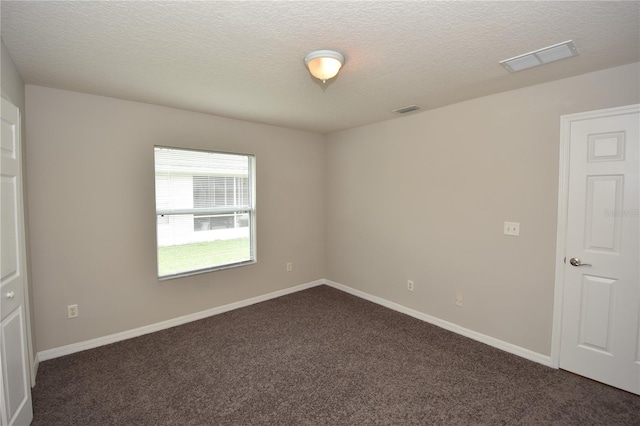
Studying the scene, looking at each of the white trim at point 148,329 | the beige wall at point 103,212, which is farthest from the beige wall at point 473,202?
the beige wall at point 103,212

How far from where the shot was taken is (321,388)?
2.42 meters

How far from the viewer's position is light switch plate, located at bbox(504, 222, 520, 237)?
9.43ft

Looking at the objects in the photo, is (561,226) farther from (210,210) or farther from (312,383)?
(210,210)

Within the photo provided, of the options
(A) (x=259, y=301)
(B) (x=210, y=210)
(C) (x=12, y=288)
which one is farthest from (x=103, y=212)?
(A) (x=259, y=301)

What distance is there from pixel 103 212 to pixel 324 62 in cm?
259

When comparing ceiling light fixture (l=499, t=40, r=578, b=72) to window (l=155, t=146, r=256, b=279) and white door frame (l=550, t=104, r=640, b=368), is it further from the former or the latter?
window (l=155, t=146, r=256, b=279)

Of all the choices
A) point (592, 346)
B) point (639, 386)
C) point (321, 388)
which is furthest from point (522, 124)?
point (321, 388)

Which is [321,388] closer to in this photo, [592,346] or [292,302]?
[292,302]

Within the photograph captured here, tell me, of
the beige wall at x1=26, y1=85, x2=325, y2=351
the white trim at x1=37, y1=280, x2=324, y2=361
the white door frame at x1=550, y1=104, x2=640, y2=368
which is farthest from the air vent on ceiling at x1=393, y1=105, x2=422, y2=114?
the white trim at x1=37, y1=280, x2=324, y2=361

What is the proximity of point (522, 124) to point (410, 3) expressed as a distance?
1885 millimetres

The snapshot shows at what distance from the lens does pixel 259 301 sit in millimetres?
4246

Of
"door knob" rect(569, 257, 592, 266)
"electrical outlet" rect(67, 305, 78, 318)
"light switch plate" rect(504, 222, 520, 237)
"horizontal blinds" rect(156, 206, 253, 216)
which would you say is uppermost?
"horizontal blinds" rect(156, 206, 253, 216)

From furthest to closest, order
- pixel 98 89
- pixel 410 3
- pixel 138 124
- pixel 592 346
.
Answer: pixel 138 124 → pixel 98 89 → pixel 592 346 → pixel 410 3

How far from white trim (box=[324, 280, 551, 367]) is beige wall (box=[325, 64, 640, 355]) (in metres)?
0.05
